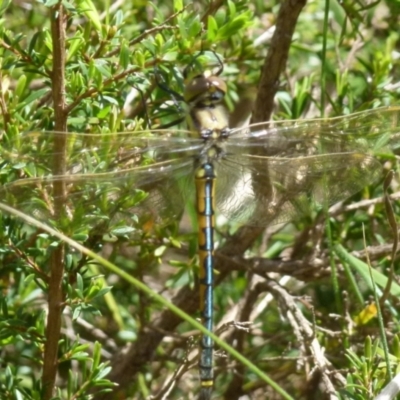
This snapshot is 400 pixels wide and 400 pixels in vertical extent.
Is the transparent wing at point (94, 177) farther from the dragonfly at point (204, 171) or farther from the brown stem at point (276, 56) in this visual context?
the brown stem at point (276, 56)

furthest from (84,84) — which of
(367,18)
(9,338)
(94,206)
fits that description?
(367,18)

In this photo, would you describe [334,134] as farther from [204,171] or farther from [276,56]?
[204,171]

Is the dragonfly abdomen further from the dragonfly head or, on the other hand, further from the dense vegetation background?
the dragonfly head

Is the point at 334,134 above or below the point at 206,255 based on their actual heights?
above

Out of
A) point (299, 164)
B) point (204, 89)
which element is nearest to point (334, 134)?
point (299, 164)

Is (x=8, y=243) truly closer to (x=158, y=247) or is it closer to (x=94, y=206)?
(x=94, y=206)

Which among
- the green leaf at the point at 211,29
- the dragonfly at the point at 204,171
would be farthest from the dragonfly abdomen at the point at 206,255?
the green leaf at the point at 211,29
